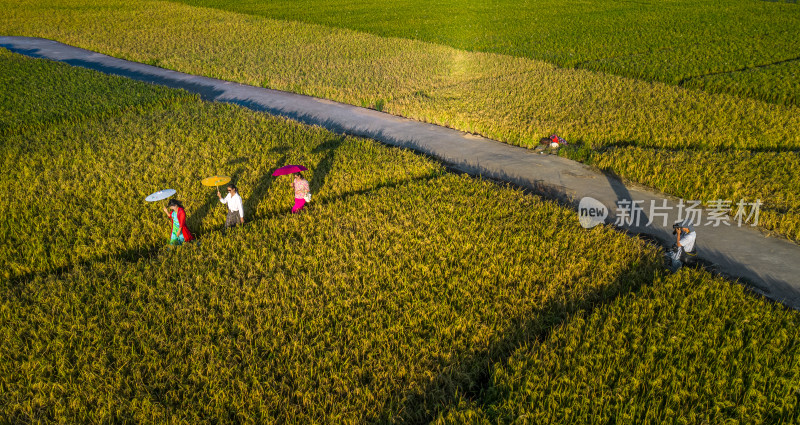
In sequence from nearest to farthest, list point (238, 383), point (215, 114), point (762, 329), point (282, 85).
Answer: point (238, 383), point (762, 329), point (215, 114), point (282, 85)

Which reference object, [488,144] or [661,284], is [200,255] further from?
[488,144]

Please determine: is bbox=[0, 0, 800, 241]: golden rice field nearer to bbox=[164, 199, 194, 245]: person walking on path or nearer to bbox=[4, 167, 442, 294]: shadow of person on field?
bbox=[4, 167, 442, 294]: shadow of person on field

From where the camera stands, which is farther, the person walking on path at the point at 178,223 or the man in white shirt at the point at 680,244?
the person walking on path at the point at 178,223

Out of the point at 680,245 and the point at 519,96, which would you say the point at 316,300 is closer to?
the point at 680,245

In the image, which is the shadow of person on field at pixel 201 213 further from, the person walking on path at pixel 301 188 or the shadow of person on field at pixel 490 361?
the shadow of person on field at pixel 490 361

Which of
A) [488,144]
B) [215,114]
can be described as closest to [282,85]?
[215,114]

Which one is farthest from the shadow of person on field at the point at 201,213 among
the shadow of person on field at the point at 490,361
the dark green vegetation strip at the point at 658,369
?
the dark green vegetation strip at the point at 658,369
